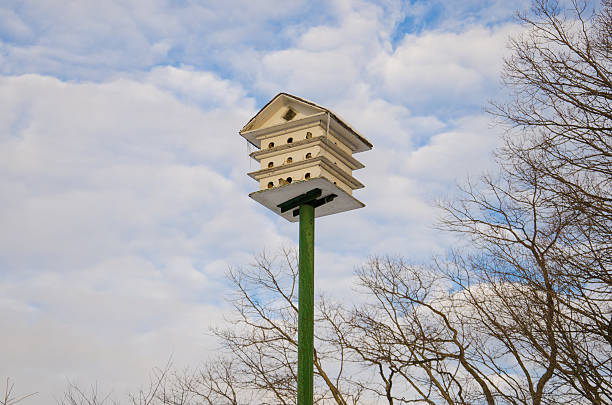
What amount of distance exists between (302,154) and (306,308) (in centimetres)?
120

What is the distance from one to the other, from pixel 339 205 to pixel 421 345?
390cm

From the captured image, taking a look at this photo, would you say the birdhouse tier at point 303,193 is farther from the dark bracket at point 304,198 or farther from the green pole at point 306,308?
the green pole at point 306,308

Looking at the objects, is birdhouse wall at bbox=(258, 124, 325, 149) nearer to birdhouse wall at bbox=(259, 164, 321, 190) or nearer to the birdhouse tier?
birdhouse wall at bbox=(259, 164, 321, 190)

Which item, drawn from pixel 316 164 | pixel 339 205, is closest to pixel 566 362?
pixel 339 205

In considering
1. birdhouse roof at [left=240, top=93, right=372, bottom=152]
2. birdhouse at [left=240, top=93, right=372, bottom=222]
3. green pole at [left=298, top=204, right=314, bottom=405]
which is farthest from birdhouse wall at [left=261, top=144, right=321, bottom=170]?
green pole at [left=298, top=204, right=314, bottom=405]

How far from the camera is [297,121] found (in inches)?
196

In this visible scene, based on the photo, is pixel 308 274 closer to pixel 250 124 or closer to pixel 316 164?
pixel 316 164

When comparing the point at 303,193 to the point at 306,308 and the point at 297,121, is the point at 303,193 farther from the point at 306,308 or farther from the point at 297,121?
the point at 306,308

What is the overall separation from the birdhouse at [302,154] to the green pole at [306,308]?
209 millimetres

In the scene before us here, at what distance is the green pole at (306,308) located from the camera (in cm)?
411

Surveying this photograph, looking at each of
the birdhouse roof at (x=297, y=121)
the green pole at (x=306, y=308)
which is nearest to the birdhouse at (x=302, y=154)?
the birdhouse roof at (x=297, y=121)

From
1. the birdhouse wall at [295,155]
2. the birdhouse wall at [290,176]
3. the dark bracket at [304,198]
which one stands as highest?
the birdhouse wall at [295,155]

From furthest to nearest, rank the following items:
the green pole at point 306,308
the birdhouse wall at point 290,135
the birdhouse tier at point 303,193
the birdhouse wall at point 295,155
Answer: the birdhouse wall at point 290,135, the birdhouse wall at point 295,155, the birdhouse tier at point 303,193, the green pole at point 306,308

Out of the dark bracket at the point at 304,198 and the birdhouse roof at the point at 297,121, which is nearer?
the dark bracket at the point at 304,198
